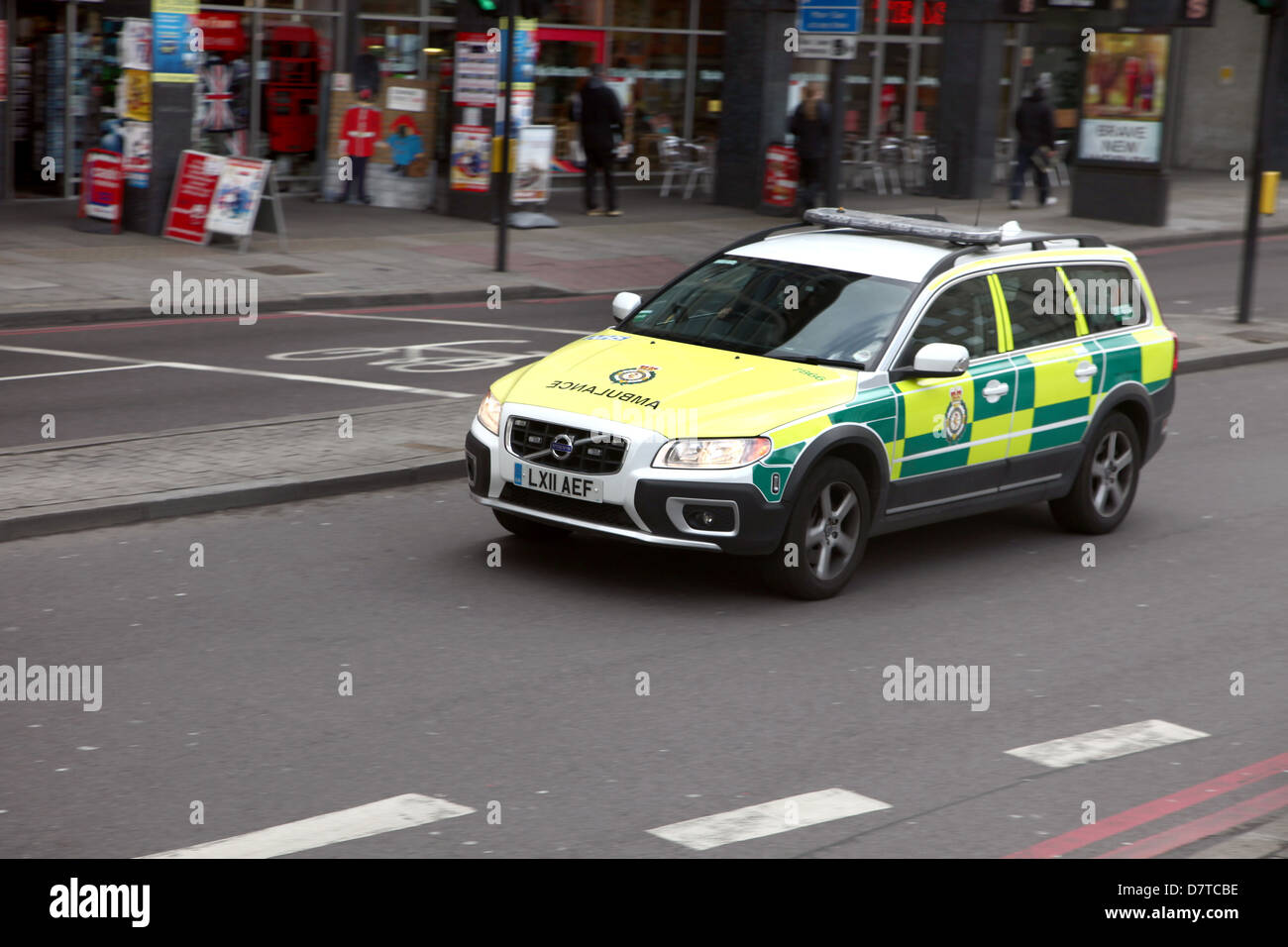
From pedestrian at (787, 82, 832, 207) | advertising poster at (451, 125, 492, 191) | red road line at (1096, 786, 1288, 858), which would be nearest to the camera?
red road line at (1096, 786, 1288, 858)

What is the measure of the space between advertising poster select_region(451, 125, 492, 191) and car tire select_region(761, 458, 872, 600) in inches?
676

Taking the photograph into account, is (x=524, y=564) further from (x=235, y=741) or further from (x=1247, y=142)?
(x=1247, y=142)

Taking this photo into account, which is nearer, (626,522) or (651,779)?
(651,779)

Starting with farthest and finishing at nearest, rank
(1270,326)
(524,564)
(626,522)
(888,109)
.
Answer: (888,109) < (1270,326) < (524,564) < (626,522)

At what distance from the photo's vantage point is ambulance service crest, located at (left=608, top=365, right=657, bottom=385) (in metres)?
8.49

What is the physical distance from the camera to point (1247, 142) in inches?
1597

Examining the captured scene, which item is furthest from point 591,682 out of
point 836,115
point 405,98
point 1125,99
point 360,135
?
point 1125,99

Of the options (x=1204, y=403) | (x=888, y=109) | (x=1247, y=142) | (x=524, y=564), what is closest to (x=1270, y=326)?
(x=1204, y=403)

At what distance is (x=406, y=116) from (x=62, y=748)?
21.4 meters

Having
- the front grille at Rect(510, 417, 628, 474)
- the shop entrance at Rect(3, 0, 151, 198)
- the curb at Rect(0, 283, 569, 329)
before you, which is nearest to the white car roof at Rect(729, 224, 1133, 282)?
the front grille at Rect(510, 417, 628, 474)

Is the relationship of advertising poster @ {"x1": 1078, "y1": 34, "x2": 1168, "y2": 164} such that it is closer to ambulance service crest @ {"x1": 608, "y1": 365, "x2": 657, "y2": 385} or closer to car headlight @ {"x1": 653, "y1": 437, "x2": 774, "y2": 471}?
ambulance service crest @ {"x1": 608, "y1": 365, "x2": 657, "y2": 385}

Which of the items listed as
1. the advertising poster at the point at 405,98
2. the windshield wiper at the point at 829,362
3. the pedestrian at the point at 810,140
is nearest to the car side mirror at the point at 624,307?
the windshield wiper at the point at 829,362

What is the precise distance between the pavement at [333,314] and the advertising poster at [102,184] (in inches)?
16.4

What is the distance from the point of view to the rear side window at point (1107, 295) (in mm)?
10102
